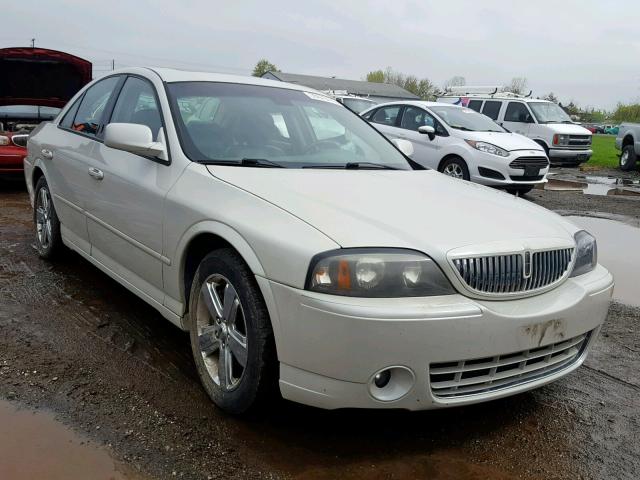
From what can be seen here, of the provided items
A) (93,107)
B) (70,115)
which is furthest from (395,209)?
(70,115)

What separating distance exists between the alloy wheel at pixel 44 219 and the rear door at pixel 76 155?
25cm

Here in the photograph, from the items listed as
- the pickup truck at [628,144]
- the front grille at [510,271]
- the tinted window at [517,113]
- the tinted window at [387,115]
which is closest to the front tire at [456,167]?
the tinted window at [387,115]

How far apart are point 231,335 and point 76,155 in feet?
7.10

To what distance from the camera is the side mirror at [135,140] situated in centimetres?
311

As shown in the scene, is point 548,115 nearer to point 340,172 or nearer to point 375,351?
point 340,172

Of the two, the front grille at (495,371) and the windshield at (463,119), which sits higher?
the windshield at (463,119)

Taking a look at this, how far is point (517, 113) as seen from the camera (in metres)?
16.4

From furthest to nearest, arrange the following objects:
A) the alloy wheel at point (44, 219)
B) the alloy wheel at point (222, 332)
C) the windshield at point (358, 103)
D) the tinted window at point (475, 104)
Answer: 1. the tinted window at point (475, 104)
2. the windshield at point (358, 103)
3. the alloy wheel at point (44, 219)
4. the alloy wheel at point (222, 332)

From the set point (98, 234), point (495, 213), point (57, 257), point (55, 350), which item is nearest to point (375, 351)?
point (495, 213)

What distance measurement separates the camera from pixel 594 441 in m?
2.70

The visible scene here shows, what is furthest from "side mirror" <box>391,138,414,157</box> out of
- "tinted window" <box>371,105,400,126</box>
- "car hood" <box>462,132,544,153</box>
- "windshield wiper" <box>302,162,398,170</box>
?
"tinted window" <box>371,105,400,126</box>

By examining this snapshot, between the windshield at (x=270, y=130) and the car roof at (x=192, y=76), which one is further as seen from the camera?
the car roof at (x=192, y=76)

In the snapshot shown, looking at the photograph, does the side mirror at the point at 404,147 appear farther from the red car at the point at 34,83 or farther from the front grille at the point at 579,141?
the front grille at the point at 579,141

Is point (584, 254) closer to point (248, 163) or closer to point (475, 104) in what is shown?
point (248, 163)
